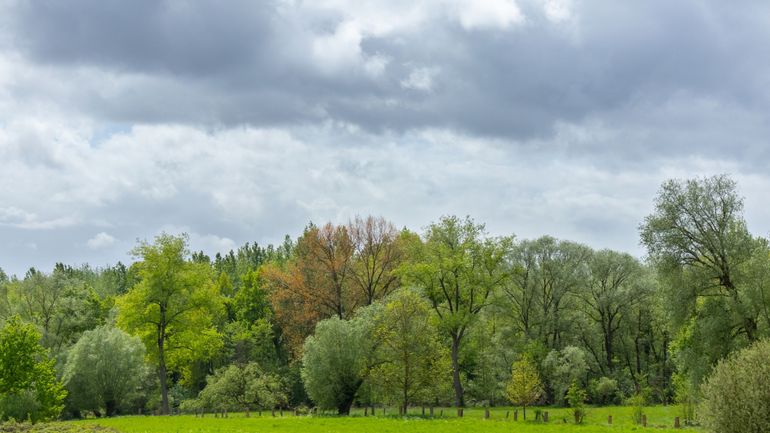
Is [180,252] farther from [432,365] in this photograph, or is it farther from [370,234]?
[432,365]

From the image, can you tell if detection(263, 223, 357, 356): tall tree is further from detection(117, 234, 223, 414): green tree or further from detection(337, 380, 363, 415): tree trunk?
detection(337, 380, 363, 415): tree trunk

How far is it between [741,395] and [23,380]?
44.5 meters

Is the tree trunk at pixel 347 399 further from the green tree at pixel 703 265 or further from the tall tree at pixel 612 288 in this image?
the tall tree at pixel 612 288

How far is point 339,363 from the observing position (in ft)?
176

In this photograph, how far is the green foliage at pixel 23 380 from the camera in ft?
143

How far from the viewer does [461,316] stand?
185 ft

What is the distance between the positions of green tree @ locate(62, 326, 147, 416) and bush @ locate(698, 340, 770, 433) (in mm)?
54492

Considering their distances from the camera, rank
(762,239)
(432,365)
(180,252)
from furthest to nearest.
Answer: (180,252)
(432,365)
(762,239)

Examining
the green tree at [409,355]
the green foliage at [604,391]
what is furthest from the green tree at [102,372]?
the green foliage at [604,391]

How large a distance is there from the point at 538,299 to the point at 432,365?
2257 cm

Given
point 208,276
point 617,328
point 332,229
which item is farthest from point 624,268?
point 208,276

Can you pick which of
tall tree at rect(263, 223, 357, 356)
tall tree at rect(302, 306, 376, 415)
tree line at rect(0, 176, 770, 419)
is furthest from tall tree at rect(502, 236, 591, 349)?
tall tree at rect(302, 306, 376, 415)

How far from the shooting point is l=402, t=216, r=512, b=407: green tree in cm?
5788

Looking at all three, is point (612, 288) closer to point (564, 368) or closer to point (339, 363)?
point (564, 368)
